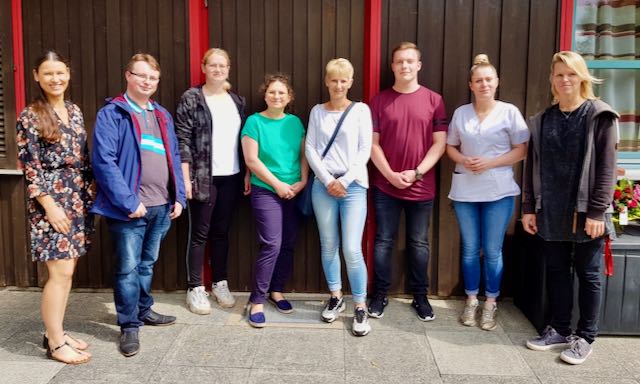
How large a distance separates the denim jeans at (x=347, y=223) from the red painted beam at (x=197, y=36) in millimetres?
1258

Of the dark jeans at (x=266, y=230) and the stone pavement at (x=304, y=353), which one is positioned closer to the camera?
the stone pavement at (x=304, y=353)

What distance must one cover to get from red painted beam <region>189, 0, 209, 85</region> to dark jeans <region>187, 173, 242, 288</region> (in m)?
0.83

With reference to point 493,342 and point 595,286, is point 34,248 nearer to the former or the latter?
point 493,342

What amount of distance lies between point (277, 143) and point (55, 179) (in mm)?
1319

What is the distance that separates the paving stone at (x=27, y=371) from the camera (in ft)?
9.09

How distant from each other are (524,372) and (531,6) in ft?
8.20

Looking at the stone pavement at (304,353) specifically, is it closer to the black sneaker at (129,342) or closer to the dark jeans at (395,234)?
the black sneaker at (129,342)

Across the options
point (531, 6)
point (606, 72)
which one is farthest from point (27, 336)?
point (606, 72)

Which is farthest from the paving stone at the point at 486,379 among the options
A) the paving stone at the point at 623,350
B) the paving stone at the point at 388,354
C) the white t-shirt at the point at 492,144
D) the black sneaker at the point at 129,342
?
the black sneaker at the point at 129,342

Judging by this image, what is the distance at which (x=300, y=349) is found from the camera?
3.17 metres

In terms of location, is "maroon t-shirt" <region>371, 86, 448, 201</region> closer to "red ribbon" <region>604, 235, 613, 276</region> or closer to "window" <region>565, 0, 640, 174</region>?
"red ribbon" <region>604, 235, 613, 276</region>

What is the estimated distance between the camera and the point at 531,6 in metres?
3.83

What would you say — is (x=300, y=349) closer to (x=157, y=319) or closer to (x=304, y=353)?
(x=304, y=353)

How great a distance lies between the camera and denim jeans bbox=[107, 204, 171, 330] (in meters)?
3.04
